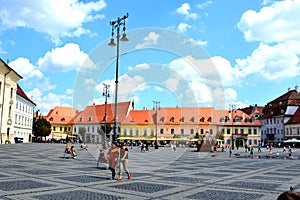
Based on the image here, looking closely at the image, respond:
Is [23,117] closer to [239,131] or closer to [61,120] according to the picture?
[61,120]

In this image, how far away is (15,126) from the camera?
192 ft

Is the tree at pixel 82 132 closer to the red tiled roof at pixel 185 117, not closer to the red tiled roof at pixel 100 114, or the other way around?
the red tiled roof at pixel 100 114

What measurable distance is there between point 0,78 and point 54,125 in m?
51.6

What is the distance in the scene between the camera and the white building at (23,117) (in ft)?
197

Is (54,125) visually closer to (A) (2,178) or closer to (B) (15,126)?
(B) (15,126)

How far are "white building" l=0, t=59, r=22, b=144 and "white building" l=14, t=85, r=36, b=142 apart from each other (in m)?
4.53

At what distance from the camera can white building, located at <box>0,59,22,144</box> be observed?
50.0 meters

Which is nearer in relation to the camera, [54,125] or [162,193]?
[162,193]

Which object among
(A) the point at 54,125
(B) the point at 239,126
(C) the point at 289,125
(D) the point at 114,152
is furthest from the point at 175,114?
(D) the point at 114,152

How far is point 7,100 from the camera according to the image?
2061 inches

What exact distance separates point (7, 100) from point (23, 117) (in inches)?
→ 500

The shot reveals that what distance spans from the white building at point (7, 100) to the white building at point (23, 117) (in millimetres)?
4527

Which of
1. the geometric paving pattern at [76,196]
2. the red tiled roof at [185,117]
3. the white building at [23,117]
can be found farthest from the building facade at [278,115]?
the geometric paving pattern at [76,196]

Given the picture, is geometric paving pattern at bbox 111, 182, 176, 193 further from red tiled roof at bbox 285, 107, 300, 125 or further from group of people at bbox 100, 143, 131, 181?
red tiled roof at bbox 285, 107, 300, 125
